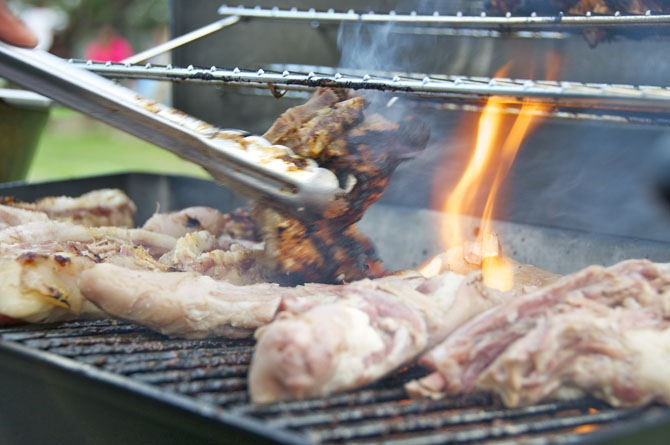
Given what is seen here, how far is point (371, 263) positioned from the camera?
8.66ft

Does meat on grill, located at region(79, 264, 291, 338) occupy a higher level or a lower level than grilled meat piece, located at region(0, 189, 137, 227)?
lower

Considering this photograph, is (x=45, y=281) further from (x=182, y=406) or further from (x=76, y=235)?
(x=182, y=406)

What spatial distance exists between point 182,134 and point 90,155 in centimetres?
972

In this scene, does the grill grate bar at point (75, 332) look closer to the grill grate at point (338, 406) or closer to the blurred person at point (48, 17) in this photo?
the grill grate at point (338, 406)

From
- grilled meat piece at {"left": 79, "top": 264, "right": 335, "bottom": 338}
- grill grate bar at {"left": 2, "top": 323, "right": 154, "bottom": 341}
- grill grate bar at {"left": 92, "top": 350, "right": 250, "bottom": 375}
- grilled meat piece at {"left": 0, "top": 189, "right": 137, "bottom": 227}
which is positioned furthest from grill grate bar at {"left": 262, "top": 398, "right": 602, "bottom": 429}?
grilled meat piece at {"left": 0, "top": 189, "right": 137, "bottom": 227}

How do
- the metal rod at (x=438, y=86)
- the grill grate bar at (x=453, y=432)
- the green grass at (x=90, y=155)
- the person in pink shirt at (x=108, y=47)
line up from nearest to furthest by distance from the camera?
the grill grate bar at (x=453, y=432) < the metal rod at (x=438, y=86) < the green grass at (x=90, y=155) < the person in pink shirt at (x=108, y=47)

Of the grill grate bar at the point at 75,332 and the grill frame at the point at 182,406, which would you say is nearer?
the grill frame at the point at 182,406

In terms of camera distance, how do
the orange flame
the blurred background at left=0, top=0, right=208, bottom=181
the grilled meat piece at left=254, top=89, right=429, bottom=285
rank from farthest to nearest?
the blurred background at left=0, top=0, right=208, bottom=181 < the grilled meat piece at left=254, top=89, right=429, bottom=285 < the orange flame

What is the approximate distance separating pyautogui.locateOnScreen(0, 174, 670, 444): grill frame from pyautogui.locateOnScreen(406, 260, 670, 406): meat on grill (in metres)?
0.05

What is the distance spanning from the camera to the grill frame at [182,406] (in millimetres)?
1452

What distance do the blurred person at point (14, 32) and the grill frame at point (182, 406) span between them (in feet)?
3.33

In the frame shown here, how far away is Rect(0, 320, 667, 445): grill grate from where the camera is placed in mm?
1478

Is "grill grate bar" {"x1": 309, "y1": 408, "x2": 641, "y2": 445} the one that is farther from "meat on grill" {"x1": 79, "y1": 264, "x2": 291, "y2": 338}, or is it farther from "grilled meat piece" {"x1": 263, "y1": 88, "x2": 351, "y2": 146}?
"grilled meat piece" {"x1": 263, "y1": 88, "x2": 351, "y2": 146}

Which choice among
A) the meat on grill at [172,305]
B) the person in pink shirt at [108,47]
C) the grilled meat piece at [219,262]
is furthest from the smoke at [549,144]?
the person in pink shirt at [108,47]
